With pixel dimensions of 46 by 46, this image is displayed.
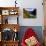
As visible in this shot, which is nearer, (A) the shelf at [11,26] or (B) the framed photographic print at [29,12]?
(A) the shelf at [11,26]

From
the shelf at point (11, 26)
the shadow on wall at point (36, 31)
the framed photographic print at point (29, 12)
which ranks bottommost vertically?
the shadow on wall at point (36, 31)

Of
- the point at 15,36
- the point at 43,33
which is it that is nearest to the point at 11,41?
the point at 15,36

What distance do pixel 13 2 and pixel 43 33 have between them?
1.51m

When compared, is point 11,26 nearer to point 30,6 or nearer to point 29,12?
point 29,12

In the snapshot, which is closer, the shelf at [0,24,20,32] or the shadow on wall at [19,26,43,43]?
the shelf at [0,24,20,32]

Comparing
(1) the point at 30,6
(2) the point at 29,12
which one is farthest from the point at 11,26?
(1) the point at 30,6

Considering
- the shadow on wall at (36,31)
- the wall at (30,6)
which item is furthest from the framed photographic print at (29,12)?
the shadow on wall at (36,31)

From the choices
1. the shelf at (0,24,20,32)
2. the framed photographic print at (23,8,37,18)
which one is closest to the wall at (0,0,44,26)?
the framed photographic print at (23,8,37,18)

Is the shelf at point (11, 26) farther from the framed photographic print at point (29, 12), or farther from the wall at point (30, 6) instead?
the framed photographic print at point (29, 12)

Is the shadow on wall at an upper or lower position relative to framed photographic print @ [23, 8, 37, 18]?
lower

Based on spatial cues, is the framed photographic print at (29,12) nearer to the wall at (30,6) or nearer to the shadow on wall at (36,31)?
the wall at (30,6)

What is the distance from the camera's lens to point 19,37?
561cm

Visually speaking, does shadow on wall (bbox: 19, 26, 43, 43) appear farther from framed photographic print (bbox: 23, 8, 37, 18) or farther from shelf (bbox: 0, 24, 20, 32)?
framed photographic print (bbox: 23, 8, 37, 18)

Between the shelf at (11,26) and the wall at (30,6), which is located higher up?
the wall at (30,6)
